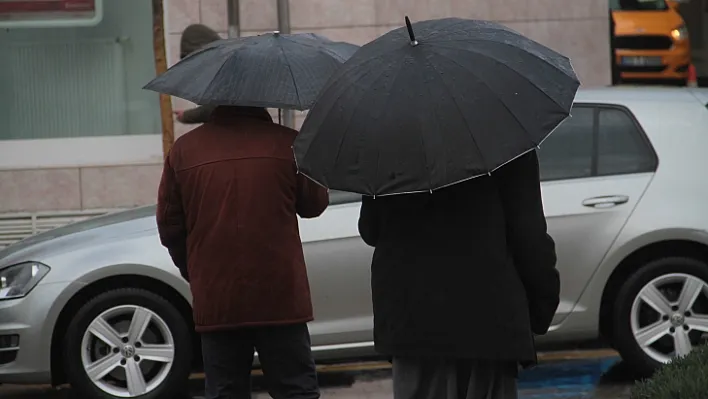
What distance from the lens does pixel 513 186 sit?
3.55 meters

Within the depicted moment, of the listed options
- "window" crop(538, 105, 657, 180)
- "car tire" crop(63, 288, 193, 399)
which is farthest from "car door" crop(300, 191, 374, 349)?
"window" crop(538, 105, 657, 180)

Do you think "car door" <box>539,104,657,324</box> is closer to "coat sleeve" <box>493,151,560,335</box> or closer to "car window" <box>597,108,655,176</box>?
"car window" <box>597,108,655,176</box>

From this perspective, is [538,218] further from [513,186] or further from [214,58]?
[214,58]

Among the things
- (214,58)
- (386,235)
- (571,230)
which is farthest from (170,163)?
(571,230)

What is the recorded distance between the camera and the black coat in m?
3.54

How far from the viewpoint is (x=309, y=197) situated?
4.56 m

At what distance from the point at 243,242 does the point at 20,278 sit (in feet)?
9.01

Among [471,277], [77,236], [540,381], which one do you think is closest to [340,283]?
[540,381]

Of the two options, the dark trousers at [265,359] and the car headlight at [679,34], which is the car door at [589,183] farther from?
the car headlight at [679,34]

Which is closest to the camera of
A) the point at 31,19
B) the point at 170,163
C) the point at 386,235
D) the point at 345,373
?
the point at 386,235

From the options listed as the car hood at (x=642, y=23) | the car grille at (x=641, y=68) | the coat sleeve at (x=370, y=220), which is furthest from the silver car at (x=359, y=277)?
the car grille at (x=641, y=68)

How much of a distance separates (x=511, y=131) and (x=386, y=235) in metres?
0.50

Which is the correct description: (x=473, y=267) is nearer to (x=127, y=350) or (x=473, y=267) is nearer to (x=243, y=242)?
(x=243, y=242)

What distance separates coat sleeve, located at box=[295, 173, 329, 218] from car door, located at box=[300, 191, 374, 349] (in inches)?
86.8
